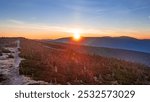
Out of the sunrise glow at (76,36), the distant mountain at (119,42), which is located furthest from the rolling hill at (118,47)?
the sunrise glow at (76,36)

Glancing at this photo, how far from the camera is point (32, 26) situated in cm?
979

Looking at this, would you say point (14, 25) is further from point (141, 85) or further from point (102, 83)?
point (141, 85)

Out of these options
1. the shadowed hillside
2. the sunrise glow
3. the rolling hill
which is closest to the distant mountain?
the rolling hill

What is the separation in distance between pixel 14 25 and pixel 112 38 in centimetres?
270

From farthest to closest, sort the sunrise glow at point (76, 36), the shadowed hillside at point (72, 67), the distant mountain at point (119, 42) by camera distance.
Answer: the distant mountain at point (119, 42)
the sunrise glow at point (76, 36)
the shadowed hillside at point (72, 67)

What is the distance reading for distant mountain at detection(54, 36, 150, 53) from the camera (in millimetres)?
10047

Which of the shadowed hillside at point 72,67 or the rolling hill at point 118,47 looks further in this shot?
the rolling hill at point 118,47

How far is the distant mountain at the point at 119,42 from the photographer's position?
10.0 meters

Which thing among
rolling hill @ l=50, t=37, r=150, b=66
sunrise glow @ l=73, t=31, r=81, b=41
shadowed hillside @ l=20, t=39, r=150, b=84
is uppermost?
sunrise glow @ l=73, t=31, r=81, b=41

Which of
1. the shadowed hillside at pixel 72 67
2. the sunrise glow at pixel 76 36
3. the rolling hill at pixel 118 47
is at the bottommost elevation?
the shadowed hillside at pixel 72 67

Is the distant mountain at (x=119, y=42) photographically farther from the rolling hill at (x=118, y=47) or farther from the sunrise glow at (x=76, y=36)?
the sunrise glow at (x=76, y=36)

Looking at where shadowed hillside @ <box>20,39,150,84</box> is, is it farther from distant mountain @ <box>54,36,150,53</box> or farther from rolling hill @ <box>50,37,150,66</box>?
distant mountain @ <box>54,36,150,53</box>

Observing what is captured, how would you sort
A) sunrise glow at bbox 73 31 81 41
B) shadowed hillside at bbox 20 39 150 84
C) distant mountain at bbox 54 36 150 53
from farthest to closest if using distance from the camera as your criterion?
distant mountain at bbox 54 36 150 53 → sunrise glow at bbox 73 31 81 41 → shadowed hillside at bbox 20 39 150 84

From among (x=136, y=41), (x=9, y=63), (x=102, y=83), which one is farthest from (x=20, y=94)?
(x=136, y=41)
